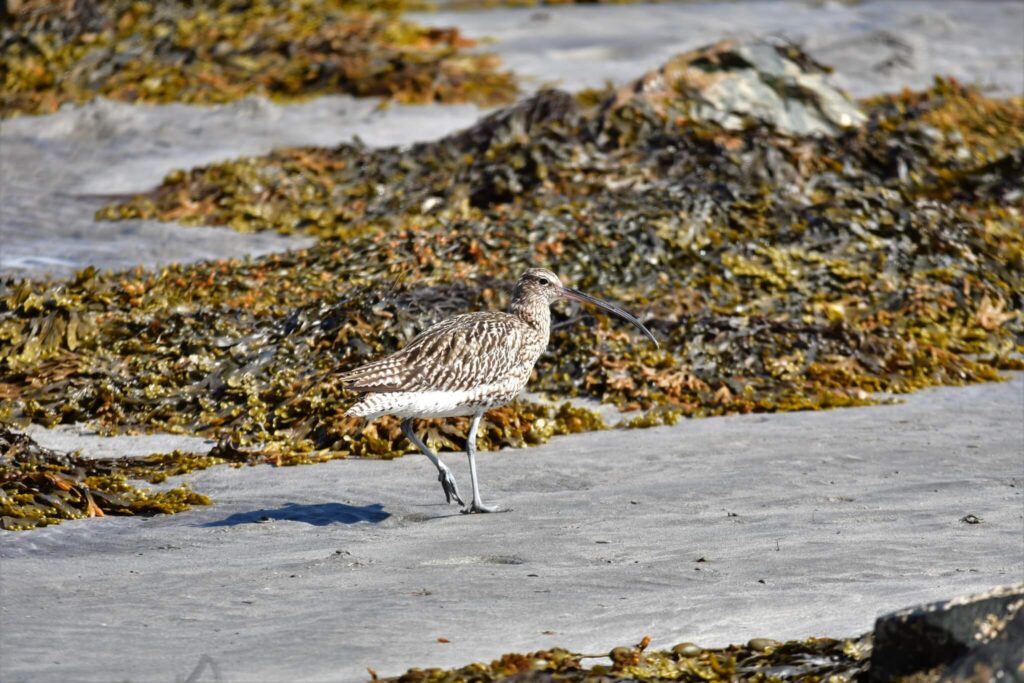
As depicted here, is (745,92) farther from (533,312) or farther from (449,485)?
(449,485)

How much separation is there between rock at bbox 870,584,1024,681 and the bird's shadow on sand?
3697 millimetres

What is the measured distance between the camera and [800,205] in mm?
13875

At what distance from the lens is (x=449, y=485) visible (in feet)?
26.2

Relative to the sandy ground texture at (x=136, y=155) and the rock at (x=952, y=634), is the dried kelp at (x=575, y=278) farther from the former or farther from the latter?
the rock at (x=952, y=634)

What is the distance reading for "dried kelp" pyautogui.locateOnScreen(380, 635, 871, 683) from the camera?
5297 millimetres

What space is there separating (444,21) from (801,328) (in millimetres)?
13926

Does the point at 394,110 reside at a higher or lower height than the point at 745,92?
lower

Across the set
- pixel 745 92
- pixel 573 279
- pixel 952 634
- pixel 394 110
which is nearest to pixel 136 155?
pixel 394 110

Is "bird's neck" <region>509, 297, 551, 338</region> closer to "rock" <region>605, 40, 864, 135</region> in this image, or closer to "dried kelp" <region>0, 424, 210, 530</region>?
"dried kelp" <region>0, 424, 210, 530</region>

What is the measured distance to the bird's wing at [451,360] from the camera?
7875 millimetres

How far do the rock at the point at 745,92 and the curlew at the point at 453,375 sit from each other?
318 inches

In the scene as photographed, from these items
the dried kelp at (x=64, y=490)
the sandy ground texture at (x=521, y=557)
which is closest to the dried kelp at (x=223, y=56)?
the sandy ground texture at (x=521, y=557)

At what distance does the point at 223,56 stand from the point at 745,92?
8021 mm

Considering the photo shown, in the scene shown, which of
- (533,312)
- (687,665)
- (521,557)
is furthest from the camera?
(533,312)
